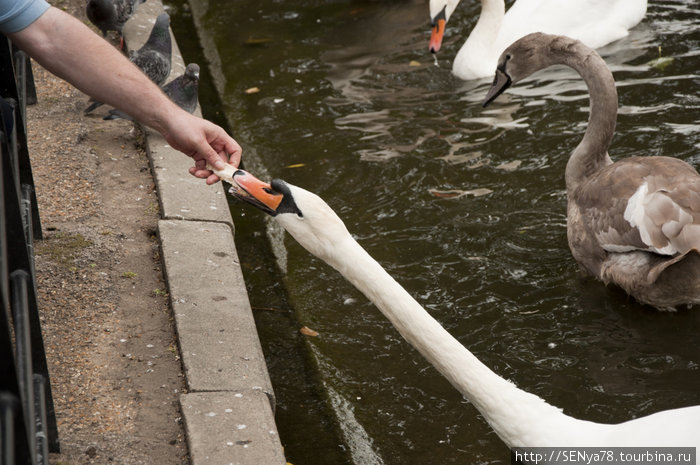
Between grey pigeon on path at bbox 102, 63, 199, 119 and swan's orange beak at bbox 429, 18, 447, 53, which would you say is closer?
grey pigeon on path at bbox 102, 63, 199, 119

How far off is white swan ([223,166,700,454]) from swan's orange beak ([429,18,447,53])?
505 cm

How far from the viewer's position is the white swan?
2.94 m

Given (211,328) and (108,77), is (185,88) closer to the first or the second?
(211,328)

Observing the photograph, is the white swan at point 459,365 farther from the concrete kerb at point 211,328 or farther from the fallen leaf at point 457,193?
the fallen leaf at point 457,193

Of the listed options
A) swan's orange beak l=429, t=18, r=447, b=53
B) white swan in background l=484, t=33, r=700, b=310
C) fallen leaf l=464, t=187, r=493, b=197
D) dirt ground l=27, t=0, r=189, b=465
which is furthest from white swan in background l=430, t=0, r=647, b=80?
dirt ground l=27, t=0, r=189, b=465

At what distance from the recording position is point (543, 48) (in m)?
5.76

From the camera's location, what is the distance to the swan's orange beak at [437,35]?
8.04 metres

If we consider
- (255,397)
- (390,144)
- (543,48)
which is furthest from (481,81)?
(255,397)

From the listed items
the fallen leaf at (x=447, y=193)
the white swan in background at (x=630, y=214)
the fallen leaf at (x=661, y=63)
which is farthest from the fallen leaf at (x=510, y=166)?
the fallen leaf at (x=661, y=63)

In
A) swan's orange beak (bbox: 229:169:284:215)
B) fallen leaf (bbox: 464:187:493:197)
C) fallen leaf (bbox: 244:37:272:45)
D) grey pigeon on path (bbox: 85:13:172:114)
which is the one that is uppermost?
swan's orange beak (bbox: 229:169:284:215)

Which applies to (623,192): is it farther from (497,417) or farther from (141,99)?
(141,99)

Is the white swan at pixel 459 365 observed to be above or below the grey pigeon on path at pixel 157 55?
above

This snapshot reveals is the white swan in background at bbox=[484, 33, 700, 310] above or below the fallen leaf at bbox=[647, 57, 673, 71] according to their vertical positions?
above

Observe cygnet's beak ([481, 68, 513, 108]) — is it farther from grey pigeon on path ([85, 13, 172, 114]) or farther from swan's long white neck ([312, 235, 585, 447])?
swan's long white neck ([312, 235, 585, 447])
